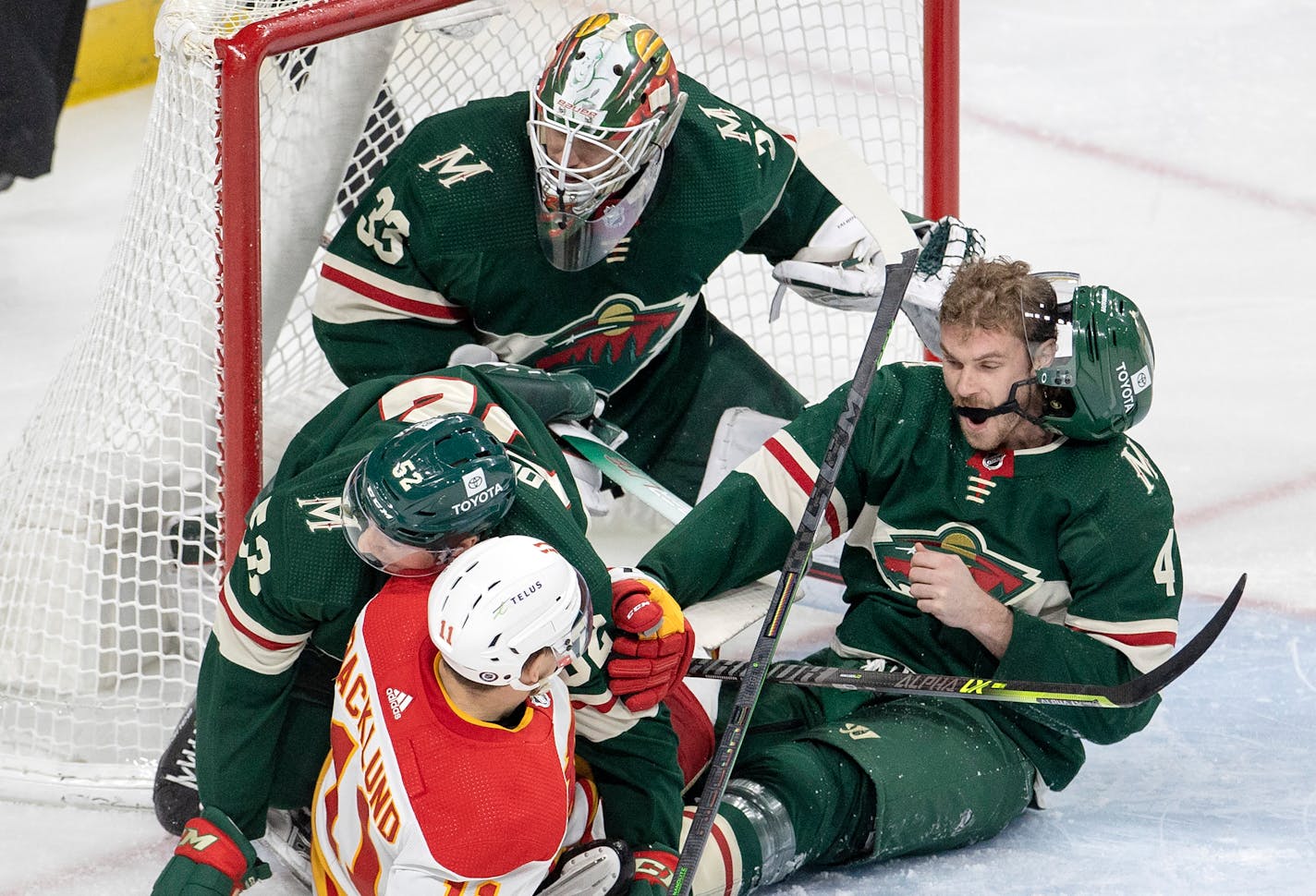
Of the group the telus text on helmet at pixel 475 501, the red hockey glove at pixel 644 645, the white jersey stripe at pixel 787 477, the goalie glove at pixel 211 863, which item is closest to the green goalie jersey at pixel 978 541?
the white jersey stripe at pixel 787 477

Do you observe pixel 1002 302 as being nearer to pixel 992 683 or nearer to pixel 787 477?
pixel 787 477

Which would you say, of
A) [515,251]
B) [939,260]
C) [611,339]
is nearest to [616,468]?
[611,339]

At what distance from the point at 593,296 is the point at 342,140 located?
A: 0.47m

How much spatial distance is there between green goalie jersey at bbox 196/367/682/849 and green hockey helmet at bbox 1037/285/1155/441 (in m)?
0.64

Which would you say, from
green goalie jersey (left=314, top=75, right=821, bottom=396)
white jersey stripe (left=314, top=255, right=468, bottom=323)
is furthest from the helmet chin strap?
white jersey stripe (left=314, top=255, right=468, bottom=323)

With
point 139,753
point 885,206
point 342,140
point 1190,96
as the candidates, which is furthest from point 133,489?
point 1190,96

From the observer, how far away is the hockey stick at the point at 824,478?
2350 millimetres

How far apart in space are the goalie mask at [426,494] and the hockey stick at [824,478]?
0.51 meters

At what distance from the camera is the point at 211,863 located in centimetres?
217

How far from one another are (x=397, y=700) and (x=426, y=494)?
9.1 inches

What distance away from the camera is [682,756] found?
2582 mm

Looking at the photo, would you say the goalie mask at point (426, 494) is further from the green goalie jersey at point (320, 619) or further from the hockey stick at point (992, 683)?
the hockey stick at point (992, 683)

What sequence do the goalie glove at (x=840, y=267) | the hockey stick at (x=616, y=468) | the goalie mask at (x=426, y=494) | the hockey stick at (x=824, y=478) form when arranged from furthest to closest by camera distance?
1. the goalie glove at (x=840, y=267)
2. the hockey stick at (x=616, y=468)
3. the hockey stick at (x=824, y=478)
4. the goalie mask at (x=426, y=494)

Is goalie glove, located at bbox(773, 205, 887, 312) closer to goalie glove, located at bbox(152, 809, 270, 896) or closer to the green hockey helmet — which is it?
the green hockey helmet
